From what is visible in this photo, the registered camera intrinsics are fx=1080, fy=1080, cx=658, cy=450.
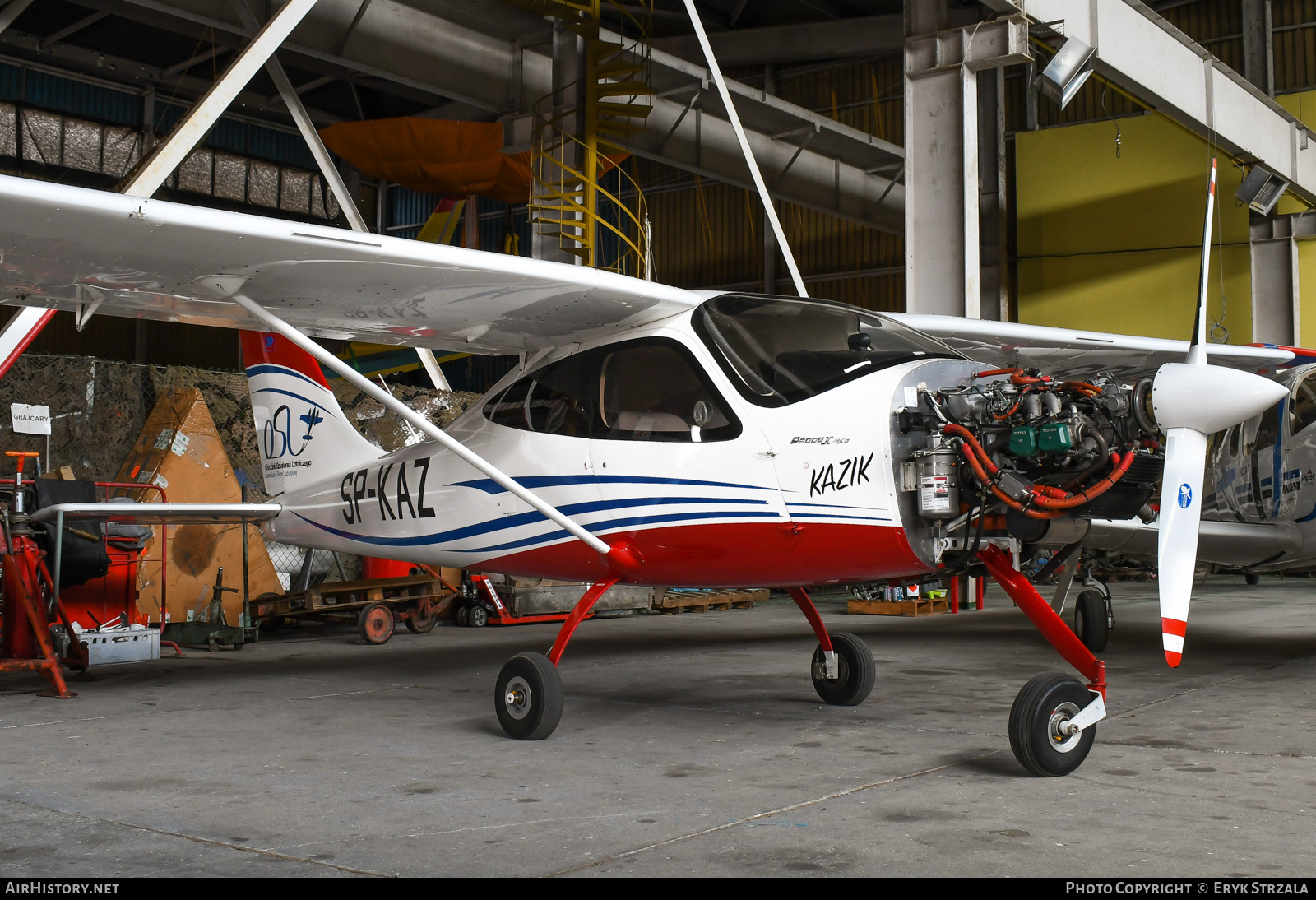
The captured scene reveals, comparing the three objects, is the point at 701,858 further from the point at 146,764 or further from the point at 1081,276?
the point at 1081,276

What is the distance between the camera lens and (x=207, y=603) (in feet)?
37.4

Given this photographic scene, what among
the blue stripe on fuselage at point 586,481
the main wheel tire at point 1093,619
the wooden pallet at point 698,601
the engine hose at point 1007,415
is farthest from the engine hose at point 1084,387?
the wooden pallet at point 698,601

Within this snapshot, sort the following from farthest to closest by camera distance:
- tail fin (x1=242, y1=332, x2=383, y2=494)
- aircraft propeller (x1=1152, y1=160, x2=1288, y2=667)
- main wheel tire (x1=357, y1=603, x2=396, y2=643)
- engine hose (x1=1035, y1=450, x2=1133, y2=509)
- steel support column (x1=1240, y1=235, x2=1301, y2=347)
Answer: steel support column (x1=1240, y1=235, x2=1301, y2=347) < main wheel tire (x1=357, y1=603, x2=396, y2=643) < tail fin (x1=242, y1=332, x2=383, y2=494) < engine hose (x1=1035, y1=450, x2=1133, y2=509) < aircraft propeller (x1=1152, y1=160, x2=1288, y2=667)

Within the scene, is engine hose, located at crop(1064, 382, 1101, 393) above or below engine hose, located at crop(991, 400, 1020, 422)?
above

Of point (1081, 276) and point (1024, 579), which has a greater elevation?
point (1081, 276)

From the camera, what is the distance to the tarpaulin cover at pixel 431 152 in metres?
18.5

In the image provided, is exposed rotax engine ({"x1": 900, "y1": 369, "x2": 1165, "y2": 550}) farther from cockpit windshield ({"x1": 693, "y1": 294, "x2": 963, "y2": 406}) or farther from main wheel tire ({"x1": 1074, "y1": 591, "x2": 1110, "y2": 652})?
main wheel tire ({"x1": 1074, "y1": 591, "x2": 1110, "y2": 652})

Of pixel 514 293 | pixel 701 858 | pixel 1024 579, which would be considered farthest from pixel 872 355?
pixel 701 858

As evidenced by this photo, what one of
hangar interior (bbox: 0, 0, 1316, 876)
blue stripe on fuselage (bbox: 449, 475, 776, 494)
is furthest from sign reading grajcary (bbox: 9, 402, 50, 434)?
blue stripe on fuselage (bbox: 449, 475, 776, 494)

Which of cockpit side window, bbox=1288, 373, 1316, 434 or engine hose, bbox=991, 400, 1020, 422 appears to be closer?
engine hose, bbox=991, 400, 1020, 422

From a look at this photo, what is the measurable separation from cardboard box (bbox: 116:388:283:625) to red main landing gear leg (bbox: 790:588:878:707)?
7424 millimetres

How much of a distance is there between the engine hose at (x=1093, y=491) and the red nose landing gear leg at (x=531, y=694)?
7.82 feet

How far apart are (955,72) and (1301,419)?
5215 millimetres

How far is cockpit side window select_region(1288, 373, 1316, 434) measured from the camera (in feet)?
27.3
